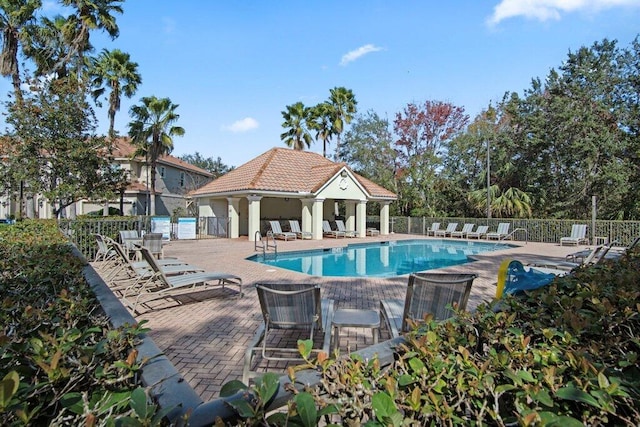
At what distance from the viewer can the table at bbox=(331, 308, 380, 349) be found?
13.7 ft

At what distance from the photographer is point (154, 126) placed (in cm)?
2536

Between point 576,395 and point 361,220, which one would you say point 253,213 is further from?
point 576,395

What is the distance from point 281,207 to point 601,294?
2593cm

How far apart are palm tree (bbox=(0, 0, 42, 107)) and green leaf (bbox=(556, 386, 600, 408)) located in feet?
89.3

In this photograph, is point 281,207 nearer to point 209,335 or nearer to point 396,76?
point 396,76

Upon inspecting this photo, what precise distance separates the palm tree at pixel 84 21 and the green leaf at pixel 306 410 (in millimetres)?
26197

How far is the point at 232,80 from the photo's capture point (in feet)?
61.9

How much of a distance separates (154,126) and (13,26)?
8.95m

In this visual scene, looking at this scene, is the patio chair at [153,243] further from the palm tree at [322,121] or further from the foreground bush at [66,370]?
the palm tree at [322,121]

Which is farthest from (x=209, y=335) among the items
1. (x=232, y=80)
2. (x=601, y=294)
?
(x=232, y=80)

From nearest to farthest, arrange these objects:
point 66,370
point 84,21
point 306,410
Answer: point 306,410
point 66,370
point 84,21

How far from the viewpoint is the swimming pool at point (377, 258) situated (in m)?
13.7

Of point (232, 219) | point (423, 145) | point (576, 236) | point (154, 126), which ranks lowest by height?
point (576, 236)

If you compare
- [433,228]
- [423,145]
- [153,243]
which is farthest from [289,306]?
[423,145]
